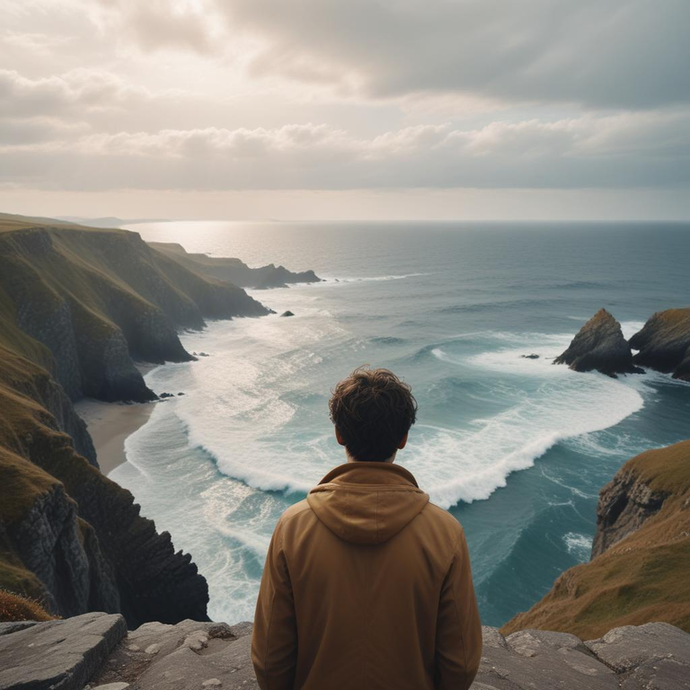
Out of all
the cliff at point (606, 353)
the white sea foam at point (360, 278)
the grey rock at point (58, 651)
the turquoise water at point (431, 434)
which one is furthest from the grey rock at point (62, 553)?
the white sea foam at point (360, 278)

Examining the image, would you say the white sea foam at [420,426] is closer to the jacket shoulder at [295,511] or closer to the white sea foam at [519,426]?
the white sea foam at [519,426]

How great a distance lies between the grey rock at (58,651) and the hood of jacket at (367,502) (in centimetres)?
597

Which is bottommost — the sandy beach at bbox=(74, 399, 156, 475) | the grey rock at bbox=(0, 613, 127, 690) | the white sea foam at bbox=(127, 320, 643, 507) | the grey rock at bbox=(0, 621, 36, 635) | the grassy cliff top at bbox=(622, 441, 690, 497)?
the sandy beach at bbox=(74, 399, 156, 475)

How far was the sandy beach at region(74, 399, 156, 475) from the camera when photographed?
3991 centimetres

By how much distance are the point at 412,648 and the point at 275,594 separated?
Answer: 0.90 m

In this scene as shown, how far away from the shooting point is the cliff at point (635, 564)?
1392cm

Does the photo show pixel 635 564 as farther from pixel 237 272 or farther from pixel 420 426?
pixel 237 272

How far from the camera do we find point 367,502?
9.81 feet

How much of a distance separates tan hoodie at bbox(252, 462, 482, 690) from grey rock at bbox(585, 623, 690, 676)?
283 inches

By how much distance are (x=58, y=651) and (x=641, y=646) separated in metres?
9.42

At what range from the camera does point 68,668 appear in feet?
22.1

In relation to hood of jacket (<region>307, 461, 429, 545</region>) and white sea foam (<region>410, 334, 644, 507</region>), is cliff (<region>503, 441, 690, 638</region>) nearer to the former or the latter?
white sea foam (<region>410, 334, 644, 507</region>)

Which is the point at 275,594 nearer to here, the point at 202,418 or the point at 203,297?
the point at 202,418

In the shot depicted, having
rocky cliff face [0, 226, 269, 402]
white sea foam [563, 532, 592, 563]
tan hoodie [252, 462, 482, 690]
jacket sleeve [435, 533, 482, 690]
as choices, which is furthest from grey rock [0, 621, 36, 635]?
rocky cliff face [0, 226, 269, 402]
